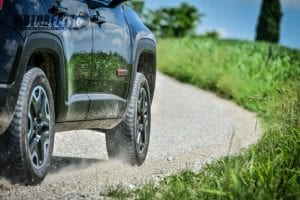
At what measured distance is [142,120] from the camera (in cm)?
917

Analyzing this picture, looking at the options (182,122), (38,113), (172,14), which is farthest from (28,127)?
(172,14)

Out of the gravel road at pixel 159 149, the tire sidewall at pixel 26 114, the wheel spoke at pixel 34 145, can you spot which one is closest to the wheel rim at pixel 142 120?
the gravel road at pixel 159 149

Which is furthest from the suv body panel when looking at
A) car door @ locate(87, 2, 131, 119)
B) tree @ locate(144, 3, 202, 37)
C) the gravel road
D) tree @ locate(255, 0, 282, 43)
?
tree @ locate(144, 3, 202, 37)

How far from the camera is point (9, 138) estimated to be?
21.4 ft

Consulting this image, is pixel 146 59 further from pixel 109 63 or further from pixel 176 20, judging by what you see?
pixel 176 20

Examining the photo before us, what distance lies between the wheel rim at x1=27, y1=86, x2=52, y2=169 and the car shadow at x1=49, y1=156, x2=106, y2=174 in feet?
4.38

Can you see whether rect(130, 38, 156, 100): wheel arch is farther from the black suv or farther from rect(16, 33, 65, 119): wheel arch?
rect(16, 33, 65, 119): wheel arch

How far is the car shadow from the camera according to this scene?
340 inches

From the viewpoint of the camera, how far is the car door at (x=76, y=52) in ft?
23.6

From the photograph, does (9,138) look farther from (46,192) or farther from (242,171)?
(242,171)

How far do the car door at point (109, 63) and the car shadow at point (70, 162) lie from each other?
64 centimetres

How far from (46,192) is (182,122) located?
827 cm

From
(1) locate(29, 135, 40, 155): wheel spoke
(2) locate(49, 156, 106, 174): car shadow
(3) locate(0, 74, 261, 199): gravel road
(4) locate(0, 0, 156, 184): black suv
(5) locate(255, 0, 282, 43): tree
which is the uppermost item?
(5) locate(255, 0, 282, 43): tree

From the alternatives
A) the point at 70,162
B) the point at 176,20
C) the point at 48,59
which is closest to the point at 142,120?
the point at 70,162
